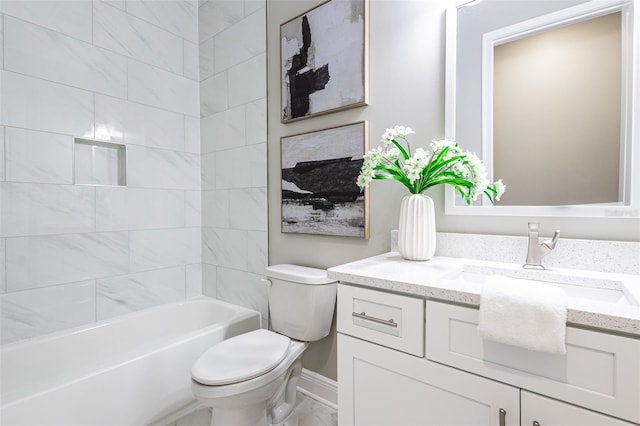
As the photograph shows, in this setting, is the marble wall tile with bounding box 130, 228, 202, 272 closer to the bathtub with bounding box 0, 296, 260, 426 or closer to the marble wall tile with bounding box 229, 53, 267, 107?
the bathtub with bounding box 0, 296, 260, 426

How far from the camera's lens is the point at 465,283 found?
38.3 inches

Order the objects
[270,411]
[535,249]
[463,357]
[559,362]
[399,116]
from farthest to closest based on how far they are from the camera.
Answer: [270,411], [399,116], [535,249], [463,357], [559,362]

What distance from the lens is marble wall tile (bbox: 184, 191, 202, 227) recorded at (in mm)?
2396

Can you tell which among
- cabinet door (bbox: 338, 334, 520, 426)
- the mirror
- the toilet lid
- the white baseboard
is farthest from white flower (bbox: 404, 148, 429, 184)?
the white baseboard

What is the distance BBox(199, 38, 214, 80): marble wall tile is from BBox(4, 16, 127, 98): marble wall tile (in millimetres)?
558

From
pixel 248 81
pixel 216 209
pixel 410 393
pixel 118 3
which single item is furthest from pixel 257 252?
pixel 118 3

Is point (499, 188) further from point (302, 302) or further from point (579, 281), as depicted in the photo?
point (302, 302)

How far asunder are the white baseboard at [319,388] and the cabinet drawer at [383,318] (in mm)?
845

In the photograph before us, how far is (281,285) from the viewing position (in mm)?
1626

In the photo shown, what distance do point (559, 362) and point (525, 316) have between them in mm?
128

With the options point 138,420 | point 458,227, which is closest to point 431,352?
point 458,227

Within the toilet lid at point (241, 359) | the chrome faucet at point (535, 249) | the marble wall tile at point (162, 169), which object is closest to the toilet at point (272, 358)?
the toilet lid at point (241, 359)

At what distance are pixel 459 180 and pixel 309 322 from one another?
953 millimetres

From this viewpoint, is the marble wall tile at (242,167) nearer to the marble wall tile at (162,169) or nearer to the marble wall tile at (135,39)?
A: the marble wall tile at (162,169)
